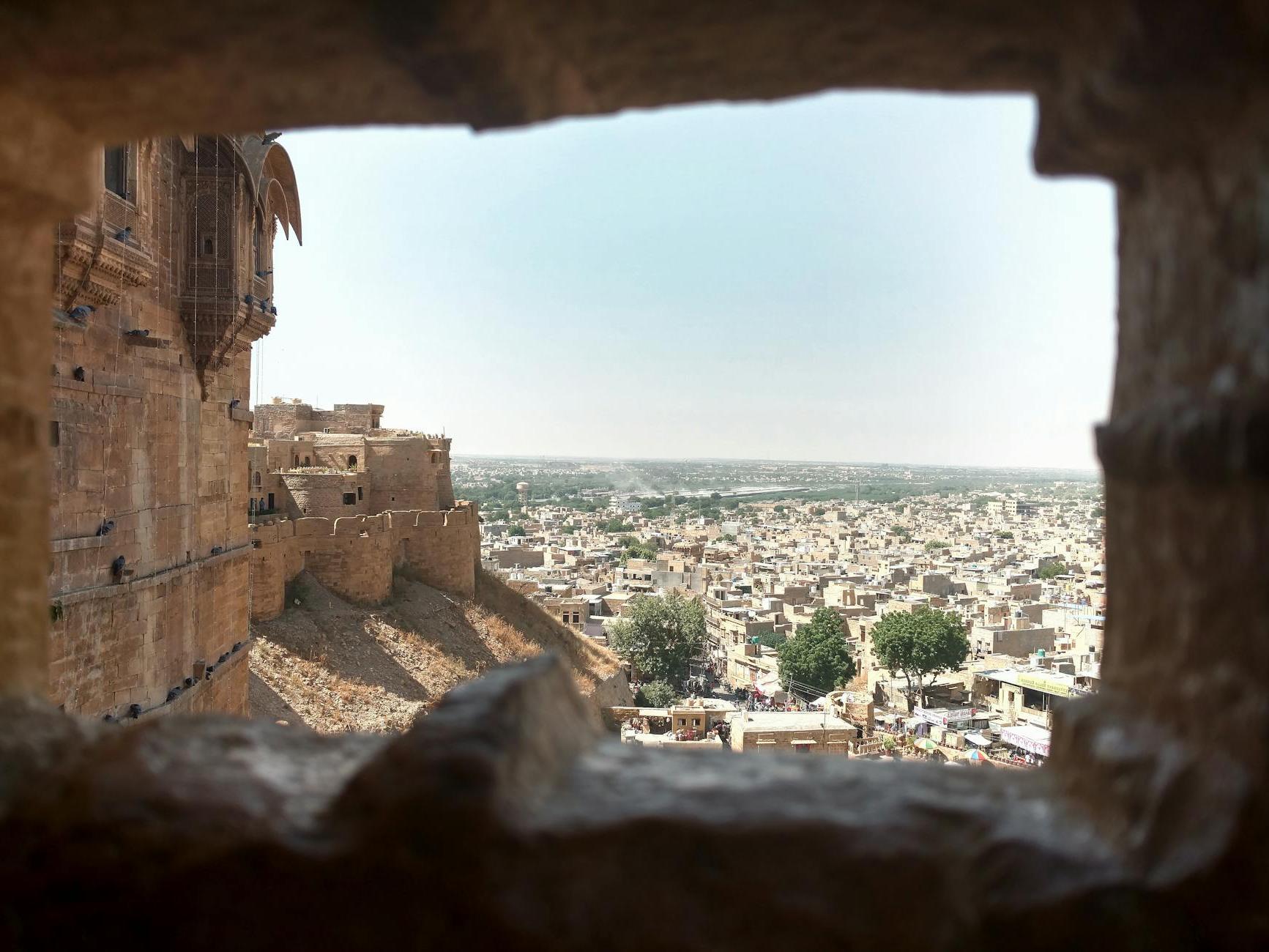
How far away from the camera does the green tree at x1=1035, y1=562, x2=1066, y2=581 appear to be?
54.7m

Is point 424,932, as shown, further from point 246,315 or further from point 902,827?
point 246,315

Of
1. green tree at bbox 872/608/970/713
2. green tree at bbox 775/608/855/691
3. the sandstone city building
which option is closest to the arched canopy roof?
the sandstone city building

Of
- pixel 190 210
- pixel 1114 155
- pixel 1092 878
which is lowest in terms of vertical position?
pixel 1092 878

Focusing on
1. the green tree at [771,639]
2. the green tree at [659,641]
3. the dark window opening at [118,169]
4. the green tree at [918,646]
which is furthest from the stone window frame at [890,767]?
the green tree at [771,639]

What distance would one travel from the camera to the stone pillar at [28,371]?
1801 mm

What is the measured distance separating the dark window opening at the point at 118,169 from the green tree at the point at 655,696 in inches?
801

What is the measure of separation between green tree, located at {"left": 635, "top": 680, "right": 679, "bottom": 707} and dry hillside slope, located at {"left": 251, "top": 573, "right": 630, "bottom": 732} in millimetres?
2824

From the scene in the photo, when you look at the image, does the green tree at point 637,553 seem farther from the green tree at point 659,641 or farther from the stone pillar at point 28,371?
the stone pillar at point 28,371

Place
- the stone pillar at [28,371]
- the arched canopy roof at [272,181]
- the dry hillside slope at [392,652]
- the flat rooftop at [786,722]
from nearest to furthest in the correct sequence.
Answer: the stone pillar at [28,371], the arched canopy roof at [272,181], the dry hillside slope at [392,652], the flat rooftop at [786,722]

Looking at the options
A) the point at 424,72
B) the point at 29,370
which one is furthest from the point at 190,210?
the point at 424,72

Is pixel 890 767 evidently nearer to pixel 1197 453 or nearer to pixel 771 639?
pixel 1197 453

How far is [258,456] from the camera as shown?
18.3 meters

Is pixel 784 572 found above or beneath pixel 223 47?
beneath

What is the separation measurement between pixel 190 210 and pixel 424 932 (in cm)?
810
